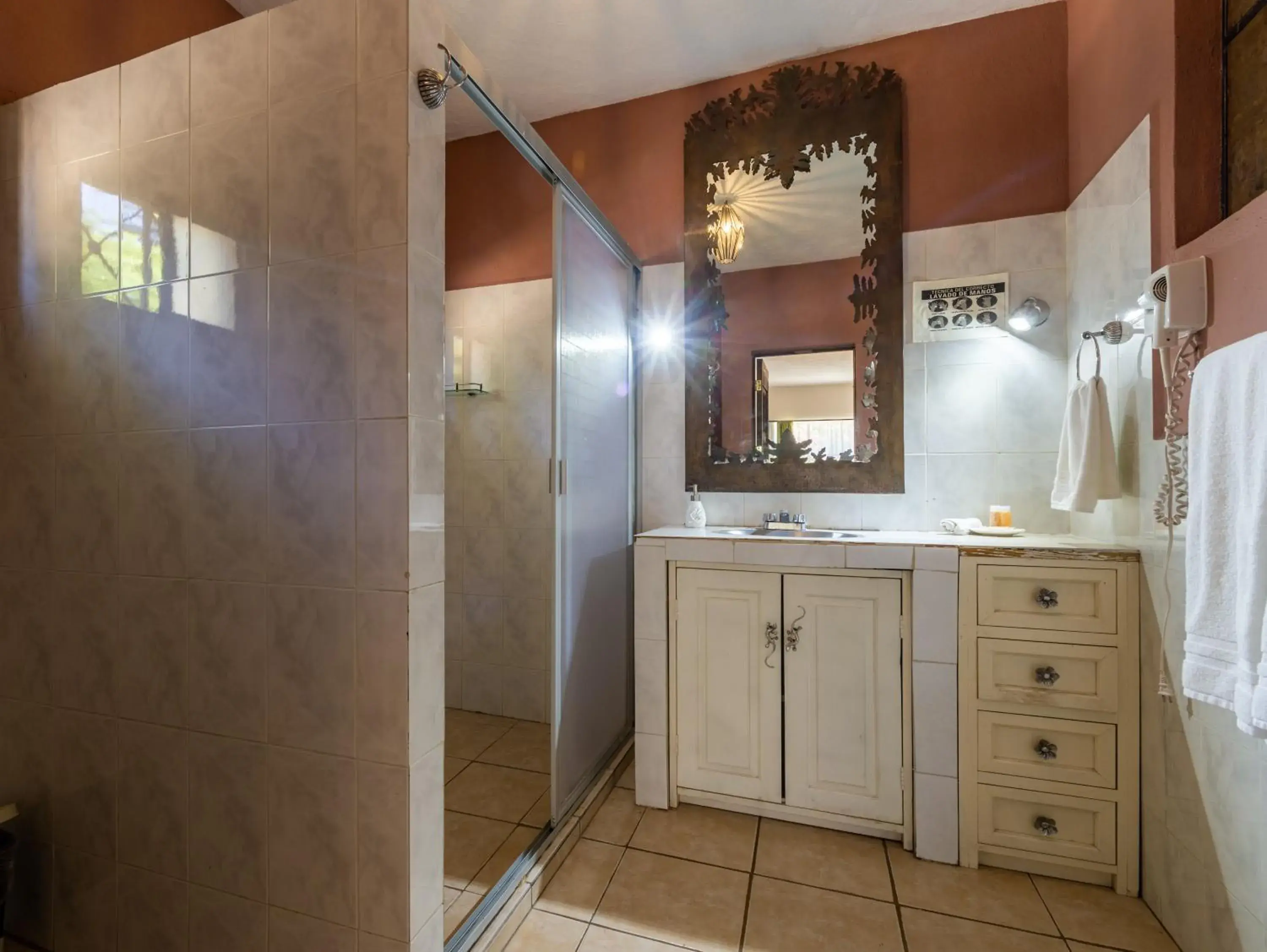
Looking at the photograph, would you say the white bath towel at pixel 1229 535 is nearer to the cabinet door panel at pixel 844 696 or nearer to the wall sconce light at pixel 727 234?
the cabinet door panel at pixel 844 696

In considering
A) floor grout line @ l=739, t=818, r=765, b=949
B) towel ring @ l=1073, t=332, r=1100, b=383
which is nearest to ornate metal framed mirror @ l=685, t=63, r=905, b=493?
towel ring @ l=1073, t=332, r=1100, b=383

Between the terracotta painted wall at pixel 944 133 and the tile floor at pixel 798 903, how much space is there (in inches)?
82.9

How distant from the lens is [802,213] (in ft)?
7.06

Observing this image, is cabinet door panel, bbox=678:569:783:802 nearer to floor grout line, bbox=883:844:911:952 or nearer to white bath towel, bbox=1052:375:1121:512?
floor grout line, bbox=883:844:911:952

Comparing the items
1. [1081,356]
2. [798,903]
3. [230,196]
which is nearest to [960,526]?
[1081,356]

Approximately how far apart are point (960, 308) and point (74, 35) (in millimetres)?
2741

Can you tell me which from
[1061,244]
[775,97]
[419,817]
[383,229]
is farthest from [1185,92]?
[419,817]

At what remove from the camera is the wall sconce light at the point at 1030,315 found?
6.14 feet

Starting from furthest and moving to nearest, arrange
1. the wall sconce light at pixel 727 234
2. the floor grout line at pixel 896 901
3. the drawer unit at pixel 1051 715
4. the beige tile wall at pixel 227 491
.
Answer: the wall sconce light at pixel 727 234
the drawer unit at pixel 1051 715
the floor grout line at pixel 896 901
the beige tile wall at pixel 227 491

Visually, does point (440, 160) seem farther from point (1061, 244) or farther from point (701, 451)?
point (1061, 244)

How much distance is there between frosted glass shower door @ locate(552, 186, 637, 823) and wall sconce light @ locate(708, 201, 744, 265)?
1.19 feet

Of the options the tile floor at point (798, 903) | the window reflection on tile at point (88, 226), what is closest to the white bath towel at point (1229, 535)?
the tile floor at point (798, 903)

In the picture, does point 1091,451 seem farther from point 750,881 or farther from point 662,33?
point 662,33

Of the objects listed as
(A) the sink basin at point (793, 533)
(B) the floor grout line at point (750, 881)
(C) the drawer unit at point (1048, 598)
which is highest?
(A) the sink basin at point (793, 533)
